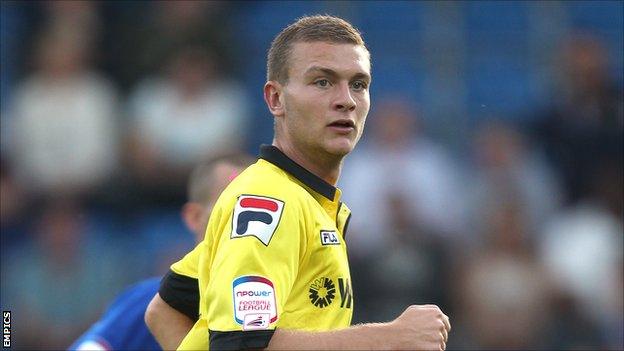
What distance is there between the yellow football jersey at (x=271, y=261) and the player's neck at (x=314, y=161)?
0.07m

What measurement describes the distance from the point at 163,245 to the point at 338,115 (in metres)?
6.00

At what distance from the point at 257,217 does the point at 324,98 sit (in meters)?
0.63

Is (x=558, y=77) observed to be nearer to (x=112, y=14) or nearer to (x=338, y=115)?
(x=112, y=14)

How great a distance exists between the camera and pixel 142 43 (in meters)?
10.7

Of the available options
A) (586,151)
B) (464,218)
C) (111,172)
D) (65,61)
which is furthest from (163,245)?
(586,151)

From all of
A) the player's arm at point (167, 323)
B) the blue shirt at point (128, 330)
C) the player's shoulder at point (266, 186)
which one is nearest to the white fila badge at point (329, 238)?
the player's shoulder at point (266, 186)

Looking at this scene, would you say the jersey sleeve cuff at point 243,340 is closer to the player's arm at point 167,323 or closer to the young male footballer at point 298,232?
the young male footballer at point 298,232

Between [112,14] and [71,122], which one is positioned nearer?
[71,122]

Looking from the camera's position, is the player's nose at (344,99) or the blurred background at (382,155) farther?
the blurred background at (382,155)

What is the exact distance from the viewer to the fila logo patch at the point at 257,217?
387 centimetres

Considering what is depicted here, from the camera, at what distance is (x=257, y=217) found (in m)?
3.91

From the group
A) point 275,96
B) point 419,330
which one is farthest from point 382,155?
point 419,330

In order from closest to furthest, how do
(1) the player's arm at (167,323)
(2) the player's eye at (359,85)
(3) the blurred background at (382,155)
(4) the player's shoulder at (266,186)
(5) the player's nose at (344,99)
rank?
(4) the player's shoulder at (266,186) < (5) the player's nose at (344,99) < (2) the player's eye at (359,85) < (1) the player's arm at (167,323) < (3) the blurred background at (382,155)

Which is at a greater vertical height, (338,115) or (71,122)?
(338,115)
